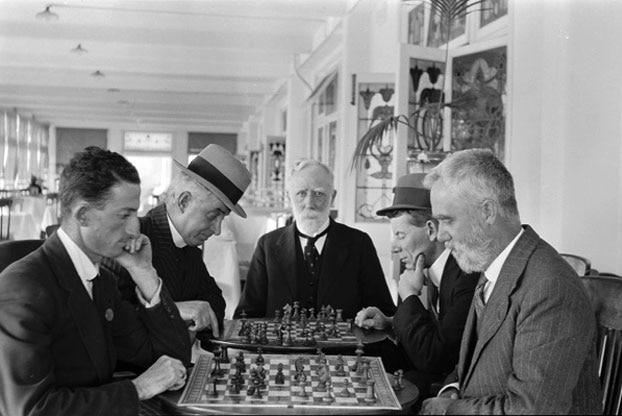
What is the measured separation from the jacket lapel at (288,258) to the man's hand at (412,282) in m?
0.75

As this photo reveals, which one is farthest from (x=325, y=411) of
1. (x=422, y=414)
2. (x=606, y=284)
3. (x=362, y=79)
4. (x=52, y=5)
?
(x=52, y=5)

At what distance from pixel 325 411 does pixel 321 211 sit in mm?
1792

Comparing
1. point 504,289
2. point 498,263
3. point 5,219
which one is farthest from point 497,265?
point 5,219

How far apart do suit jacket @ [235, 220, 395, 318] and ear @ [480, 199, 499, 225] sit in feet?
4.81

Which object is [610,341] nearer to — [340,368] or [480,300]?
[480,300]

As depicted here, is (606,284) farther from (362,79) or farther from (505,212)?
(362,79)

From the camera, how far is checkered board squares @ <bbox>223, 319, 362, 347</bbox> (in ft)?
8.77

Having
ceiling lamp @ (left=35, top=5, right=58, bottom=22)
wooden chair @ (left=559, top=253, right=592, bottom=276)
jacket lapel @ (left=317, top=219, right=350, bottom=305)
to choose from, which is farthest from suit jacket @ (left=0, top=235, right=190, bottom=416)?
ceiling lamp @ (left=35, top=5, right=58, bottom=22)

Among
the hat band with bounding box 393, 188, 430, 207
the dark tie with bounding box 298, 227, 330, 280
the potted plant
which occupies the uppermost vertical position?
the potted plant

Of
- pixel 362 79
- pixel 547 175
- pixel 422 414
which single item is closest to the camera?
pixel 422 414

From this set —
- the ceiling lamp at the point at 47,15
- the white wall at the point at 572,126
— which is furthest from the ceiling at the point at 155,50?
the white wall at the point at 572,126

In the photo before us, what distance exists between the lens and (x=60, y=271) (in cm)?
195

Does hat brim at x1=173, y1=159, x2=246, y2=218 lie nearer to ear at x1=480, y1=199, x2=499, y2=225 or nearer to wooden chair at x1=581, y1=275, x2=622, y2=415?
ear at x1=480, y1=199, x2=499, y2=225

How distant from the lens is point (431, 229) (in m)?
2.88
